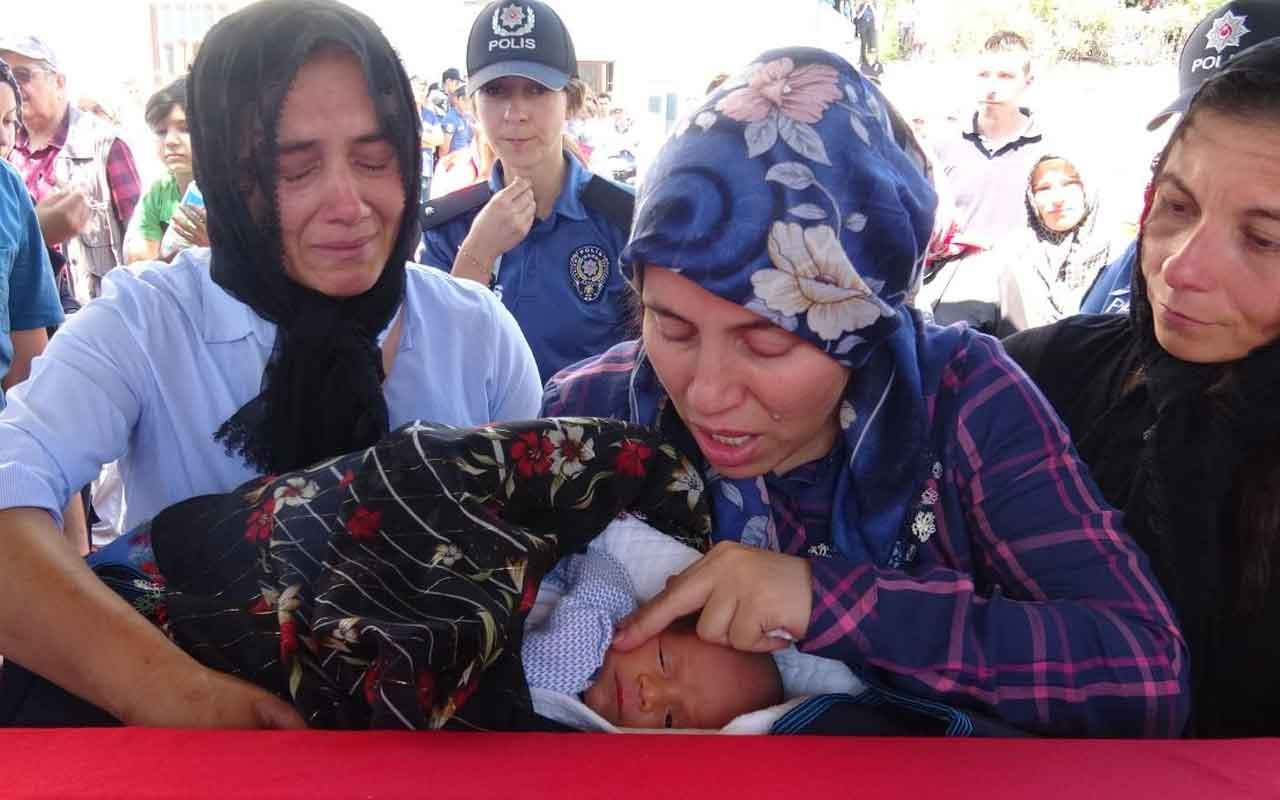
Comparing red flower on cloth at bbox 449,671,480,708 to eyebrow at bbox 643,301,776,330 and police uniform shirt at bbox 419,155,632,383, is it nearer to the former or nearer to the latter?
eyebrow at bbox 643,301,776,330

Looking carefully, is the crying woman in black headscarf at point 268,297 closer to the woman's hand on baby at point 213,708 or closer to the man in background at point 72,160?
the woman's hand on baby at point 213,708

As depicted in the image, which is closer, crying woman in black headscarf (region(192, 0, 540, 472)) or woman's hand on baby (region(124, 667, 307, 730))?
woman's hand on baby (region(124, 667, 307, 730))

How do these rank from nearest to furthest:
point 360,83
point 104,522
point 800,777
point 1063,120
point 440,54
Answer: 1. point 800,777
2. point 360,83
3. point 104,522
4. point 1063,120
5. point 440,54

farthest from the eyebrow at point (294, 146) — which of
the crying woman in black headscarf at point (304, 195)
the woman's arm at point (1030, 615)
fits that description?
the woman's arm at point (1030, 615)

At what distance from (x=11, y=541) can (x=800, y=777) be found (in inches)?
38.7

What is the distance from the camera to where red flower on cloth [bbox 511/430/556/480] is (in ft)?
4.26

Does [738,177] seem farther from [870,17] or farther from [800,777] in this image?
[870,17]

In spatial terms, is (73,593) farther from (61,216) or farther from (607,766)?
(61,216)

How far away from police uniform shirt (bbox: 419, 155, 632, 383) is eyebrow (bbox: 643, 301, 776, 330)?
1.65 metres

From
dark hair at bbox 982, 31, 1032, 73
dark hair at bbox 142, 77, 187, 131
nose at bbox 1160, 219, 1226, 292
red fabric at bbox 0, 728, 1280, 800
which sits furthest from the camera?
dark hair at bbox 982, 31, 1032, 73

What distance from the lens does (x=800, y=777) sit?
91 cm

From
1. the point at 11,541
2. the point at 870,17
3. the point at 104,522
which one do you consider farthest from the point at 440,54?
the point at 11,541

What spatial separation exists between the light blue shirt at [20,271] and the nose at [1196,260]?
2.85 meters

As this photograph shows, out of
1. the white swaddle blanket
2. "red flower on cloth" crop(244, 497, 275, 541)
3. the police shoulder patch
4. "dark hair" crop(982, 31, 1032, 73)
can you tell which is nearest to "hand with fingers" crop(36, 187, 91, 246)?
the police shoulder patch
